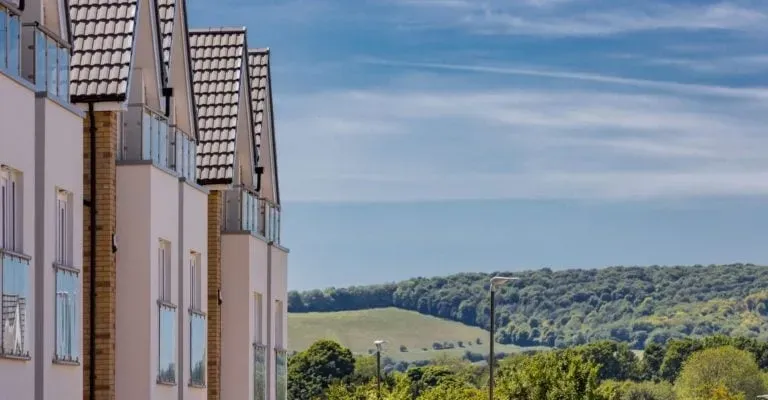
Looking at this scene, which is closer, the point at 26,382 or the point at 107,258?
the point at 26,382

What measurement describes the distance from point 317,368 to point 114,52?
151782 mm

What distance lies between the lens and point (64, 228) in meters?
26.0

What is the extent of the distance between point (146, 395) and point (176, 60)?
6782mm

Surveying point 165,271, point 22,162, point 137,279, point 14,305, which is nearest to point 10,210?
point 22,162

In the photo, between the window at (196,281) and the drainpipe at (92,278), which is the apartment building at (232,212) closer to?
the window at (196,281)

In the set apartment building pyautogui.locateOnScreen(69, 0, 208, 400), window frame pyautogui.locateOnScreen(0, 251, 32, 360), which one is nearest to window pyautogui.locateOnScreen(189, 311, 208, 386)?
apartment building pyautogui.locateOnScreen(69, 0, 208, 400)

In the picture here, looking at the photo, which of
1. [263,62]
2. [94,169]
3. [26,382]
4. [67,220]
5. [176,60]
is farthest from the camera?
[263,62]

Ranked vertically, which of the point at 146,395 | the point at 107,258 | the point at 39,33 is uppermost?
the point at 39,33

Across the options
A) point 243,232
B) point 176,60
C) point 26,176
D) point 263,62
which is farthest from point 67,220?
point 263,62

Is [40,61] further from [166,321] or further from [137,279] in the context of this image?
[166,321]

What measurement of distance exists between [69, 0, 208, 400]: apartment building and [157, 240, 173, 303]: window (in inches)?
0.7

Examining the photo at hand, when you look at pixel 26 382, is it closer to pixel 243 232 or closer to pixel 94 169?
pixel 94 169

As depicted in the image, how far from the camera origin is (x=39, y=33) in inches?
977

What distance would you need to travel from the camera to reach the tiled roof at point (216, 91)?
119ft
